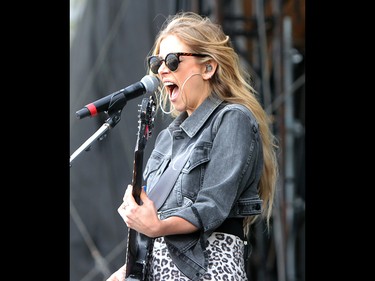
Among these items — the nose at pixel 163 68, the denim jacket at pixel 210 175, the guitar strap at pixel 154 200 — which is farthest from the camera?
the nose at pixel 163 68

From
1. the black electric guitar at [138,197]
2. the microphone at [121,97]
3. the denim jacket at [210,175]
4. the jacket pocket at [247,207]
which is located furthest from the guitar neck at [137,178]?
the jacket pocket at [247,207]

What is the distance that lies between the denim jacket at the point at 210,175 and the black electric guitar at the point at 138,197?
122 millimetres

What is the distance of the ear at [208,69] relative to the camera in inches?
107

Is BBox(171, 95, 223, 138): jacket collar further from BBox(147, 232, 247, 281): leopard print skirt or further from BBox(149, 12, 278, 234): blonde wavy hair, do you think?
BBox(147, 232, 247, 281): leopard print skirt

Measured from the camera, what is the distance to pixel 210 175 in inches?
98.0

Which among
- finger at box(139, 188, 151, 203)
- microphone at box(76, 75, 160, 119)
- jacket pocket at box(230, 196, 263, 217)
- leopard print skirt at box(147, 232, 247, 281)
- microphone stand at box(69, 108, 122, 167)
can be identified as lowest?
leopard print skirt at box(147, 232, 247, 281)

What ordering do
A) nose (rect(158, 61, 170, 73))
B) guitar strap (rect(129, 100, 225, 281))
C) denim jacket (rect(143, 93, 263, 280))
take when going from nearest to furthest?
1. denim jacket (rect(143, 93, 263, 280))
2. guitar strap (rect(129, 100, 225, 281))
3. nose (rect(158, 61, 170, 73))

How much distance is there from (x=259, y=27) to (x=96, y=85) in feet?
3.16

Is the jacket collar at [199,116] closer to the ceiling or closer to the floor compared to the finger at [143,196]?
closer to the ceiling

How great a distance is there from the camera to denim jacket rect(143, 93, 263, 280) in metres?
2.42

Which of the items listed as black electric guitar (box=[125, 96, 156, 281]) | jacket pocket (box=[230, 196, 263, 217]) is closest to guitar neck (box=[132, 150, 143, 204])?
black electric guitar (box=[125, 96, 156, 281])

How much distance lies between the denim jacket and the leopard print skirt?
0.03m

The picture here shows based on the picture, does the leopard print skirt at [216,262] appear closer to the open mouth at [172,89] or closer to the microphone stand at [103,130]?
the microphone stand at [103,130]

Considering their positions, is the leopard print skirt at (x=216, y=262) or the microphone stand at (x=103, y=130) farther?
the microphone stand at (x=103, y=130)
